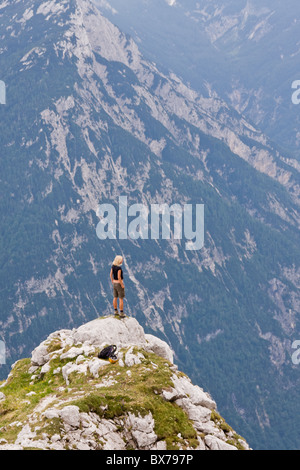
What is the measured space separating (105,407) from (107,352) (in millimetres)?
9568

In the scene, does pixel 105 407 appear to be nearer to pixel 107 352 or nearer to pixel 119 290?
pixel 107 352

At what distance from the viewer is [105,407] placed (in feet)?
105

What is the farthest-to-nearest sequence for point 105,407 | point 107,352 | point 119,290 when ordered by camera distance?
point 119,290 < point 107,352 < point 105,407

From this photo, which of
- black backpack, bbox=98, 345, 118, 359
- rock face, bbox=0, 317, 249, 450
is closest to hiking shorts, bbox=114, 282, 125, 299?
rock face, bbox=0, 317, 249, 450

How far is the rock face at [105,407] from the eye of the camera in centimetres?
2981

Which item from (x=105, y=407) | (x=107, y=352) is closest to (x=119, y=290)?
(x=107, y=352)

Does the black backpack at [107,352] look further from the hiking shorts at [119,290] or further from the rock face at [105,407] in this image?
the hiking shorts at [119,290]

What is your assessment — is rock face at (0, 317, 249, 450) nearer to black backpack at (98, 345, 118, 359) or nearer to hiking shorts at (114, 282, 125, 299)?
→ black backpack at (98, 345, 118, 359)

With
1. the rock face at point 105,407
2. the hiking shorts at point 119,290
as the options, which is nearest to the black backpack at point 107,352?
Answer: the rock face at point 105,407
